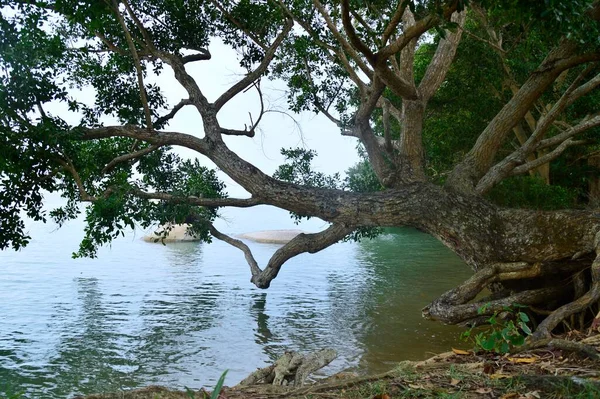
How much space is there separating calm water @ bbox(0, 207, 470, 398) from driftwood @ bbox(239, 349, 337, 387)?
10.2 ft

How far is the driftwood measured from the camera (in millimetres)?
4691

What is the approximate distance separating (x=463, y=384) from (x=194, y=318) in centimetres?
868

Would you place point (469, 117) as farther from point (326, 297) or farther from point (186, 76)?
point (186, 76)

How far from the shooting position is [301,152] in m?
12.0

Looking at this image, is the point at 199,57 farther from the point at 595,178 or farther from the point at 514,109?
the point at 595,178

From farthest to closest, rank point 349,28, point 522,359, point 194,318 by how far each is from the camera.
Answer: point 194,318
point 349,28
point 522,359

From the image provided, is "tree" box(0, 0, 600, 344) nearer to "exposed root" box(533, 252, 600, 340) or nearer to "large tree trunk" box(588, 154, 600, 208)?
"exposed root" box(533, 252, 600, 340)

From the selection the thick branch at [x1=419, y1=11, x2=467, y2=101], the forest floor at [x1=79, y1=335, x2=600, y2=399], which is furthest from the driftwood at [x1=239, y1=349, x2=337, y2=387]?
the thick branch at [x1=419, y1=11, x2=467, y2=101]

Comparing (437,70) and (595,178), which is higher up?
(437,70)

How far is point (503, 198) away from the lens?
13852mm

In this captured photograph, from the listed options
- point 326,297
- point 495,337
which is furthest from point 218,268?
point 495,337

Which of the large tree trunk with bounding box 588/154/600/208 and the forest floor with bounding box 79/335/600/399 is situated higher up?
the large tree trunk with bounding box 588/154/600/208

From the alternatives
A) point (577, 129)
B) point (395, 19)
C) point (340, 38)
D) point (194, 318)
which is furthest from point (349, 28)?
point (194, 318)

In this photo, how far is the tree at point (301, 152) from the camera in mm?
7418
